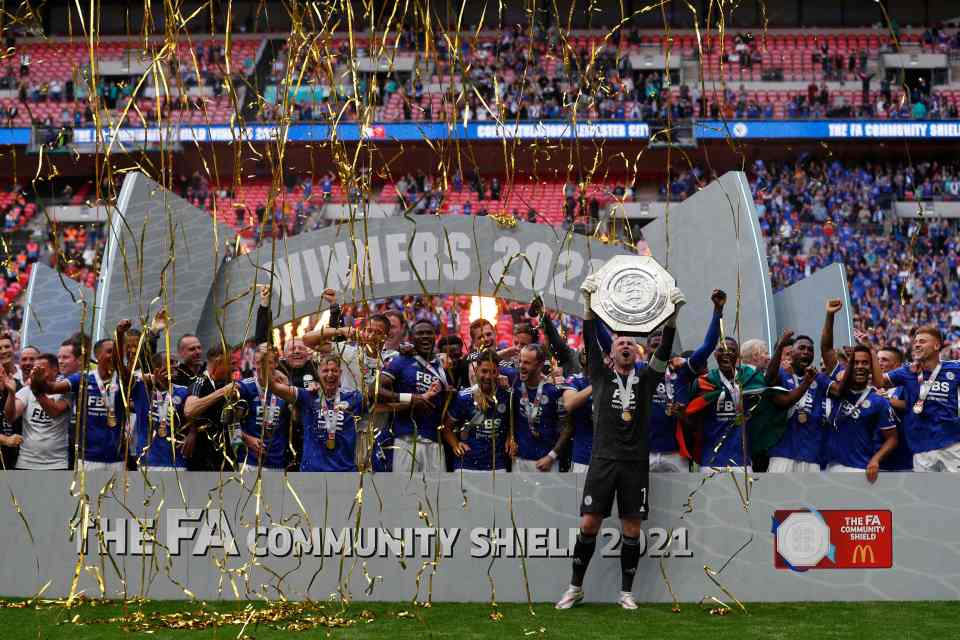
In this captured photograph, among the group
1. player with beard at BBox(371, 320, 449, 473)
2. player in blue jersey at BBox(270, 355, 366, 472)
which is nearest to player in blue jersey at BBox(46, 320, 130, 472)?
player in blue jersey at BBox(270, 355, 366, 472)

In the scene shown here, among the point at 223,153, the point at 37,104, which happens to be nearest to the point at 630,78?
the point at 223,153

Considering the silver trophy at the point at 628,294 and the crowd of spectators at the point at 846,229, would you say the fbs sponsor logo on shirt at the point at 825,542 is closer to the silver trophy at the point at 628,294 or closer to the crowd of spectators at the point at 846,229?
the silver trophy at the point at 628,294

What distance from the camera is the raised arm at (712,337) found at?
21.4 ft

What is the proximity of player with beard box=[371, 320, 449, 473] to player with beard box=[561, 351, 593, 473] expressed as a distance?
30.8 inches

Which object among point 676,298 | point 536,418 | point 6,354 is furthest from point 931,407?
point 6,354

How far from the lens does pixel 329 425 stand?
7145 millimetres

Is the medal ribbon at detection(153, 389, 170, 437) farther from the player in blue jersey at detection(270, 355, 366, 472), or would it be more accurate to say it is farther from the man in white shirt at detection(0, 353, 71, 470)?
the player in blue jersey at detection(270, 355, 366, 472)

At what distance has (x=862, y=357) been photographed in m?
7.26

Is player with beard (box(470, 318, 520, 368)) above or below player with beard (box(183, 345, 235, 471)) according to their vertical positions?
above

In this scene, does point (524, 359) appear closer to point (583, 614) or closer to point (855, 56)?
point (583, 614)

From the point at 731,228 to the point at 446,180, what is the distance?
25.0ft

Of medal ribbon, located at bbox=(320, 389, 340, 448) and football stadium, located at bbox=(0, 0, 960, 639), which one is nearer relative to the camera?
football stadium, located at bbox=(0, 0, 960, 639)

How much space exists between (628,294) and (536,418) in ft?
3.97

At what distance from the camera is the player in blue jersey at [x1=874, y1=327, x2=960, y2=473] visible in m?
7.46
